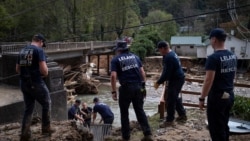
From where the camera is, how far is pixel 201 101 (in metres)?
5.06

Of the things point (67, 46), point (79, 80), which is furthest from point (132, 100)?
point (67, 46)

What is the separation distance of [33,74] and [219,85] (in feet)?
9.76

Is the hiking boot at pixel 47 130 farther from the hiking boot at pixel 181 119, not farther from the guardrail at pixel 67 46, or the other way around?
the guardrail at pixel 67 46

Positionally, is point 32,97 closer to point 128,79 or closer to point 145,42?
point 128,79

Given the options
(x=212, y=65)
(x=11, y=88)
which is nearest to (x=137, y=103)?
(x=212, y=65)

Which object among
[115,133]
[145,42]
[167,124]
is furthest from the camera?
[145,42]

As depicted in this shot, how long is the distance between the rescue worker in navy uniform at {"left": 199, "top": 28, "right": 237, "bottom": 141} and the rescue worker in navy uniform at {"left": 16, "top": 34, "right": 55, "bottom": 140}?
2623mm

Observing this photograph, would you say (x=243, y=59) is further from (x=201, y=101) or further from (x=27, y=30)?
(x=201, y=101)

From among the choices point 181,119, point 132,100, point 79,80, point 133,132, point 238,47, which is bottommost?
point 79,80

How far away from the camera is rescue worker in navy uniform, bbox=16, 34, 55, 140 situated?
18.1 feet

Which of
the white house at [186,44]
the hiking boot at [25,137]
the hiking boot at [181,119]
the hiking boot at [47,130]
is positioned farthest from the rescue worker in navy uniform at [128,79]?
the white house at [186,44]

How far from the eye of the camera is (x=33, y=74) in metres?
5.61

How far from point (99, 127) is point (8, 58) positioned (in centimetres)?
306

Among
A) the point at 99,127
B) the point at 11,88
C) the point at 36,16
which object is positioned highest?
the point at 36,16
